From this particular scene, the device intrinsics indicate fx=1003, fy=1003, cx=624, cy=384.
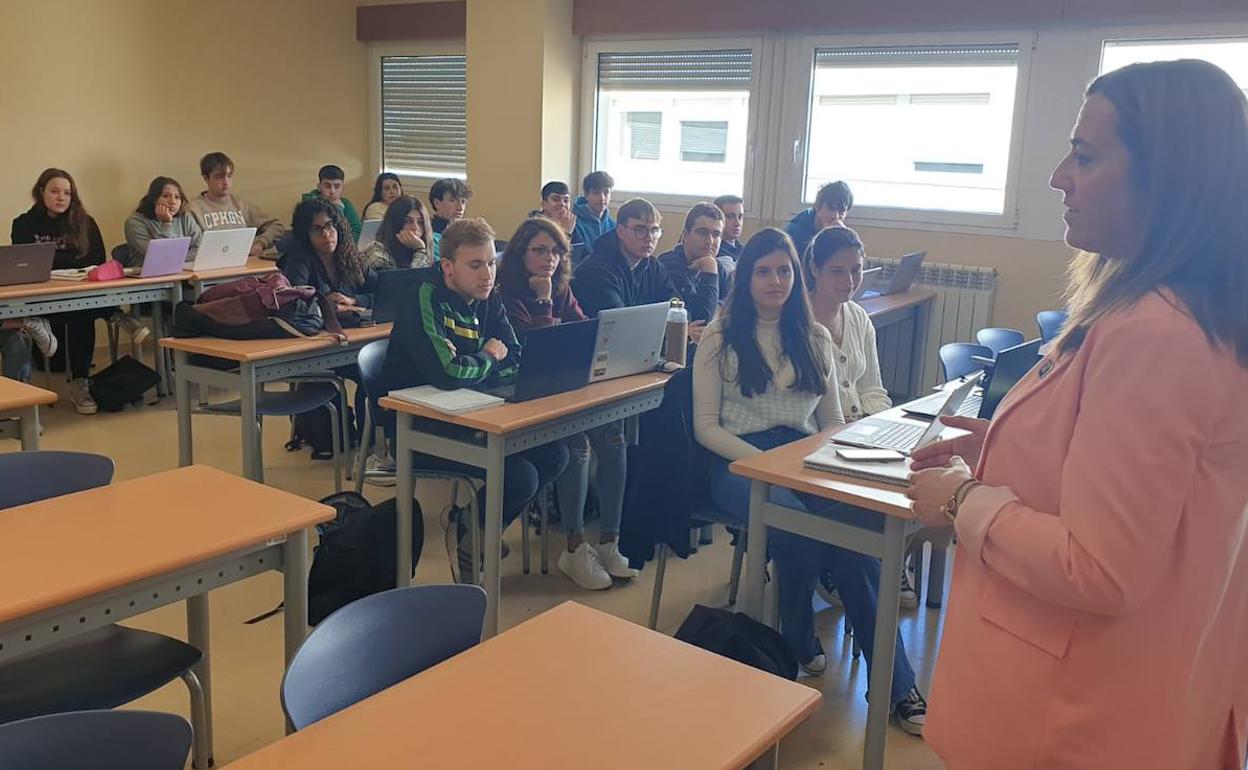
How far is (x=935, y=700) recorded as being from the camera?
4.36ft

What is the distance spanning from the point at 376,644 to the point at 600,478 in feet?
7.00

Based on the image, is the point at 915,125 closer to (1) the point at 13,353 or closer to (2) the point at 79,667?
(1) the point at 13,353

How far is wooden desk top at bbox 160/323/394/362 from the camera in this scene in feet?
11.8

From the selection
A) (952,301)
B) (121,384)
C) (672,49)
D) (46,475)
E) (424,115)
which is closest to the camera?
(46,475)

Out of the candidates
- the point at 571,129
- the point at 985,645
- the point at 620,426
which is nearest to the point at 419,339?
the point at 620,426

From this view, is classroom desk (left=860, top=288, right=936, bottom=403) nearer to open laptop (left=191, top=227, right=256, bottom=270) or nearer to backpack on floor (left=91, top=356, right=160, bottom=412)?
open laptop (left=191, top=227, right=256, bottom=270)

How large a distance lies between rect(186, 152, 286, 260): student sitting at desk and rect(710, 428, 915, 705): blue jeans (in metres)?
4.69

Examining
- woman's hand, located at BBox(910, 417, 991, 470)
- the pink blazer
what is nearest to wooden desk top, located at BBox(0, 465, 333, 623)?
woman's hand, located at BBox(910, 417, 991, 470)

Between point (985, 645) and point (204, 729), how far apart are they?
5.53 ft

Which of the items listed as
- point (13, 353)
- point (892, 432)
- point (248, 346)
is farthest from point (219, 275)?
point (892, 432)

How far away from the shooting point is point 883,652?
2.32m

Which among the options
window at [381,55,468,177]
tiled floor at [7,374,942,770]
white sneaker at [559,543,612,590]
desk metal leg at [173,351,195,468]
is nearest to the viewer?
tiled floor at [7,374,942,770]

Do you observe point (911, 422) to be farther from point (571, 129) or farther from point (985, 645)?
point (571, 129)

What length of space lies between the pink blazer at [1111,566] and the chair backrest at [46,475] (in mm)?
1879
